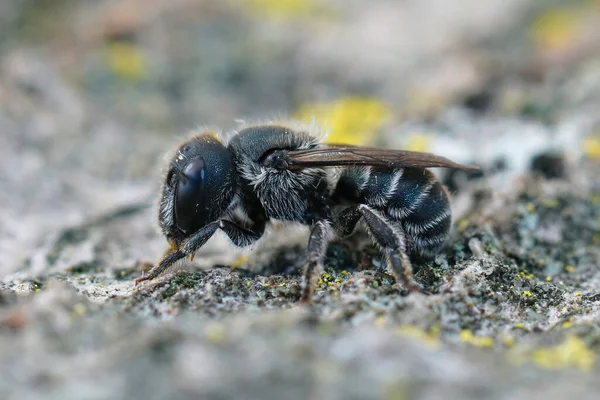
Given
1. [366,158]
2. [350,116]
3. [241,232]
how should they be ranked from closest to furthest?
[366,158], [241,232], [350,116]

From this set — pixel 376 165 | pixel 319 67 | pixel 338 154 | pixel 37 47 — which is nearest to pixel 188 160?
pixel 338 154

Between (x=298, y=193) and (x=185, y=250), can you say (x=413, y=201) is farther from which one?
(x=185, y=250)

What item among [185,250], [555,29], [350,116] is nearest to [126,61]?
[350,116]

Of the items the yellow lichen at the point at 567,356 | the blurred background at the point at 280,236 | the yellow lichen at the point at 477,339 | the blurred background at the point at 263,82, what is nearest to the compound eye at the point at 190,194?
the blurred background at the point at 280,236

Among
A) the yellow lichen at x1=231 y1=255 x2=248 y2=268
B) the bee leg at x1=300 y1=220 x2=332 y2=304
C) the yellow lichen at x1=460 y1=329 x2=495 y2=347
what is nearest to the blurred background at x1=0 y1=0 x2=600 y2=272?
the yellow lichen at x1=231 y1=255 x2=248 y2=268

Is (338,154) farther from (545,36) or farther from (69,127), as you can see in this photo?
(545,36)

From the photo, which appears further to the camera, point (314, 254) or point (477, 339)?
point (314, 254)
